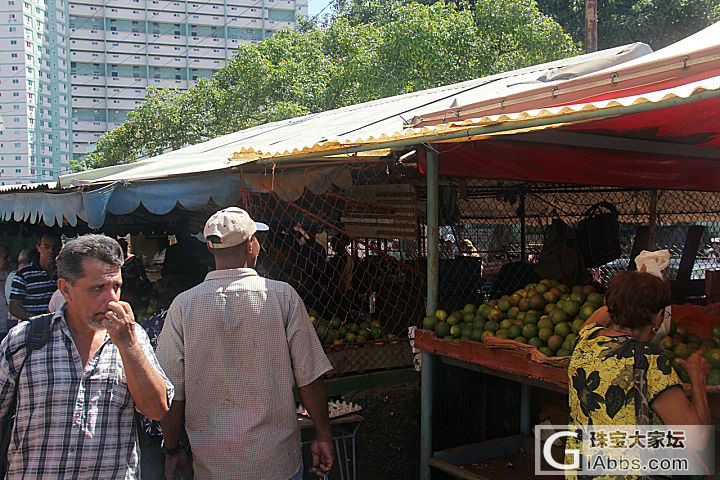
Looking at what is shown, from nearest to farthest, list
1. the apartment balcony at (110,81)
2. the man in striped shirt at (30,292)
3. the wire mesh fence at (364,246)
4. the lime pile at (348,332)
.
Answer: the wire mesh fence at (364,246) → the lime pile at (348,332) → the man in striped shirt at (30,292) → the apartment balcony at (110,81)

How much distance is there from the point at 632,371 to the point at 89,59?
73.7 meters

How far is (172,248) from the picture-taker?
30.3ft

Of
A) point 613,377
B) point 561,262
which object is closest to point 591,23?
point 561,262

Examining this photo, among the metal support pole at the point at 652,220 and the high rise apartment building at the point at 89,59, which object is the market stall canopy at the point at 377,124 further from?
the high rise apartment building at the point at 89,59

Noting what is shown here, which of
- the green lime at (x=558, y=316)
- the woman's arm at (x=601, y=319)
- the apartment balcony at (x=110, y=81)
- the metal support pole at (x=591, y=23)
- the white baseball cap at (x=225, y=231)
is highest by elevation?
the apartment balcony at (x=110, y=81)

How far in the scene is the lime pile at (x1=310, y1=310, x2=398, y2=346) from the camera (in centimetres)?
486

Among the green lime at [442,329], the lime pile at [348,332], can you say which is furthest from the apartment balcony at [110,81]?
the green lime at [442,329]

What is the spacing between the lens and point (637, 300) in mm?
2207

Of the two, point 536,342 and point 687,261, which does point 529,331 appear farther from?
point 687,261

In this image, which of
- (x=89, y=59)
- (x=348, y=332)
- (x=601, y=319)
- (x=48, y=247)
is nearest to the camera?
(x=601, y=319)

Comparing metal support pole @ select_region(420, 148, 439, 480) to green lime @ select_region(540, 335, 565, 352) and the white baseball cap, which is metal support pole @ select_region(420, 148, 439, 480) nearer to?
green lime @ select_region(540, 335, 565, 352)

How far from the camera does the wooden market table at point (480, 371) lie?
3330 mm

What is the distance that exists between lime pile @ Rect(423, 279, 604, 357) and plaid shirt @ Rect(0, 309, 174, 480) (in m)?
2.41

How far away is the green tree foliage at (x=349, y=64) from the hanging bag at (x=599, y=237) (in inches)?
305
